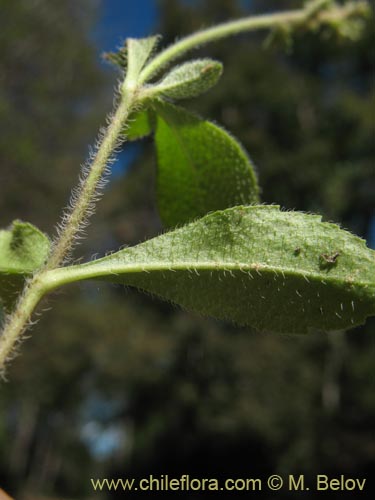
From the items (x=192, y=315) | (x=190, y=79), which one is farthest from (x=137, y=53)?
(x=192, y=315)

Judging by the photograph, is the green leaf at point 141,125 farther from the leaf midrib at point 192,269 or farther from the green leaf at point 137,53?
the leaf midrib at point 192,269

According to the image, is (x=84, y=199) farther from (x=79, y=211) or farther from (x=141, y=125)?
(x=141, y=125)

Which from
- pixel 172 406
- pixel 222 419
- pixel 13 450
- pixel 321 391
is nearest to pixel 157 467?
pixel 172 406

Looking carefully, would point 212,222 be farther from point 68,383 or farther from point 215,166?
point 68,383

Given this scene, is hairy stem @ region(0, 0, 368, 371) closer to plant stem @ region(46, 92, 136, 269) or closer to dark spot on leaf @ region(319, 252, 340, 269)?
plant stem @ region(46, 92, 136, 269)

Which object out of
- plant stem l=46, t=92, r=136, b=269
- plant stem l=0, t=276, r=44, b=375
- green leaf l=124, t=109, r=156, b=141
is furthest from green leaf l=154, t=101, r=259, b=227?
plant stem l=0, t=276, r=44, b=375

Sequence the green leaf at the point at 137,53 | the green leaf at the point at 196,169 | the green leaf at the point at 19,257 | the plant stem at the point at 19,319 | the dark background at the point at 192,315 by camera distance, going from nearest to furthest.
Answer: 1. the plant stem at the point at 19,319
2. the green leaf at the point at 19,257
3. the green leaf at the point at 137,53
4. the green leaf at the point at 196,169
5. the dark background at the point at 192,315

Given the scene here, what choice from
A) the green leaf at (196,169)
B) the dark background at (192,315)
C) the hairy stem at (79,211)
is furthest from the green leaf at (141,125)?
the dark background at (192,315)
